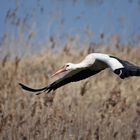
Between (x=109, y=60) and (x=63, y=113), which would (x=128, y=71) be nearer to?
(x=109, y=60)

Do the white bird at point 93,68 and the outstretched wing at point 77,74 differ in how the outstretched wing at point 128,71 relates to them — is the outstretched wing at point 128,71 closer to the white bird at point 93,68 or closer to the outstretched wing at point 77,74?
the white bird at point 93,68

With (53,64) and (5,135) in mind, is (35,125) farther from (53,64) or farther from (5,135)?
(53,64)

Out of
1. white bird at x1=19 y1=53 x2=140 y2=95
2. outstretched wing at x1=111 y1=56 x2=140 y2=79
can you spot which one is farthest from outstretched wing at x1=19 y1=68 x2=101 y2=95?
outstretched wing at x1=111 y1=56 x2=140 y2=79

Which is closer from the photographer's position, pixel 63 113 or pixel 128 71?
pixel 128 71

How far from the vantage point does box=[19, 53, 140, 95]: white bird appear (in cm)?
523

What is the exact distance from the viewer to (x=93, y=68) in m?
6.07

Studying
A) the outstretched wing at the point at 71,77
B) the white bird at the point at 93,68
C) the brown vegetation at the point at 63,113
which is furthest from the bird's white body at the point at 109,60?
the outstretched wing at the point at 71,77

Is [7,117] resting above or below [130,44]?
below

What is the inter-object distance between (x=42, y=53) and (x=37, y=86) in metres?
0.52

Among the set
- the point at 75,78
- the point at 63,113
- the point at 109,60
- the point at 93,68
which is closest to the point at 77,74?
the point at 75,78

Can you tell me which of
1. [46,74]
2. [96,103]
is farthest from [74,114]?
[46,74]

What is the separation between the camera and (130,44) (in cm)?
734

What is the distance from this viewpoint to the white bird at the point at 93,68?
17.2 feet

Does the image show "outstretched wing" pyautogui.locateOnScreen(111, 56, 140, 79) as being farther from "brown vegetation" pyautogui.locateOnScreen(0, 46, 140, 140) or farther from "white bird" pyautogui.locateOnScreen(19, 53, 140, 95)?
"brown vegetation" pyautogui.locateOnScreen(0, 46, 140, 140)
